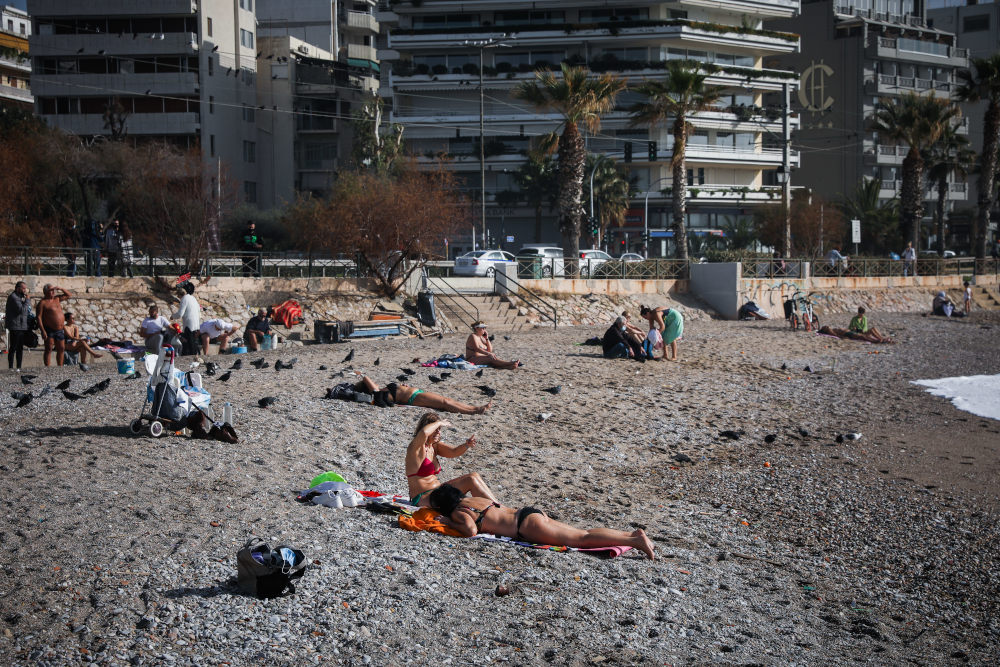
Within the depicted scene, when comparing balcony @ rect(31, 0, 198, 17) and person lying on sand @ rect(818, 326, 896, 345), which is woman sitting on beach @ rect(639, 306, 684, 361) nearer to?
person lying on sand @ rect(818, 326, 896, 345)

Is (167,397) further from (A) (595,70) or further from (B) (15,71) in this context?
(B) (15,71)

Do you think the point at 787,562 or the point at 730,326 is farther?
the point at 730,326

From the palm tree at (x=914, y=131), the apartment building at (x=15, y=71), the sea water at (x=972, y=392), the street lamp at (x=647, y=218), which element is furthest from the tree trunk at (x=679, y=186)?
the apartment building at (x=15, y=71)

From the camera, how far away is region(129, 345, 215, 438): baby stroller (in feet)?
30.7

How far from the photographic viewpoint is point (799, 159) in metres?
63.6

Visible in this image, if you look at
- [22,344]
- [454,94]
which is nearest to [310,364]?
[22,344]

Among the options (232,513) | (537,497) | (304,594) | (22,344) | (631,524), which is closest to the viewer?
(304,594)

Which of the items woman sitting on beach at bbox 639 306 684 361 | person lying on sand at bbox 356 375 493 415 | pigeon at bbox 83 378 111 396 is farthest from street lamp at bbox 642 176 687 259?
pigeon at bbox 83 378 111 396

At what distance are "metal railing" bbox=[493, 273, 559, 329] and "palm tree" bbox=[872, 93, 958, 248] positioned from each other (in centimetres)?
2284

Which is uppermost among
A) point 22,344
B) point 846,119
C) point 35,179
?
point 846,119

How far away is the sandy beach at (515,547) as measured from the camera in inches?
219

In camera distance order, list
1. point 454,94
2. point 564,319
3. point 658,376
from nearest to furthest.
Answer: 1. point 658,376
2. point 564,319
3. point 454,94

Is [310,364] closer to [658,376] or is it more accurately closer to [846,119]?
[658,376]

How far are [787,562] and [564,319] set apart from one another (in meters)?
18.1
